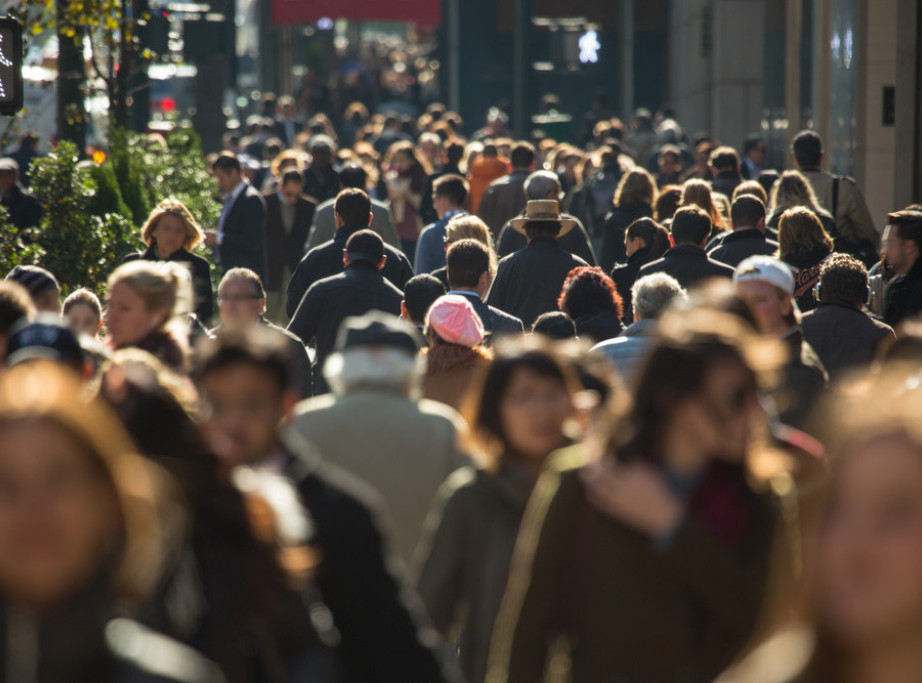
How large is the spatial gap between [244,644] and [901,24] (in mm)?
14756

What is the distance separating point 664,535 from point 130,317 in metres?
3.31

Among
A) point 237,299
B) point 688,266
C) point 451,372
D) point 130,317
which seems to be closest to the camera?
point 130,317

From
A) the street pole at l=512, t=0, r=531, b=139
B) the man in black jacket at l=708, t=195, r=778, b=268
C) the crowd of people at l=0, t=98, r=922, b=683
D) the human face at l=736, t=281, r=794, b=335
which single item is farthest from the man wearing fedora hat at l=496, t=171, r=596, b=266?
the street pole at l=512, t=0, r=531, b=139

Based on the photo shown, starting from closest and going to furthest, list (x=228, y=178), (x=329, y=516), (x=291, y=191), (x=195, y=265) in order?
(x=329, y=516), (x=195, y=265), (x=228, y=178), (x=291, y=191)

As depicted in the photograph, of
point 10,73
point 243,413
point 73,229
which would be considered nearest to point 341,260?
point 73,229

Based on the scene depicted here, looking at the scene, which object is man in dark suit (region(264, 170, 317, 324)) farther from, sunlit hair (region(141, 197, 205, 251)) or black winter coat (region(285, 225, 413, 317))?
sunlit hair (region(141, 197, 205, 251))

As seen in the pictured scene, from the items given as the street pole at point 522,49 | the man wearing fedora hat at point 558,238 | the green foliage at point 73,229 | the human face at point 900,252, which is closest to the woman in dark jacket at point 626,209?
the man wearing fedora hat at point 558,238

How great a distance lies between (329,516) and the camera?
12.2 feet

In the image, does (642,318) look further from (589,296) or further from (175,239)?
(175,239)

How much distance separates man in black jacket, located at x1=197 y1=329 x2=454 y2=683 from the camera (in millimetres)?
3539

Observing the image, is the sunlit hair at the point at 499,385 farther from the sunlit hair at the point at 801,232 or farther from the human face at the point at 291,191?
the human face at the point at 291,191

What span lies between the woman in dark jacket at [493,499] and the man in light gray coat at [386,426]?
66cm

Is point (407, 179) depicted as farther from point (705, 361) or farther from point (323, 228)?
point (705, 361)

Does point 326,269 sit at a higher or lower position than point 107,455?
lower
